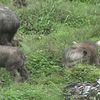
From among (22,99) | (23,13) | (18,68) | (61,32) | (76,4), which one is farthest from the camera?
(76,4)

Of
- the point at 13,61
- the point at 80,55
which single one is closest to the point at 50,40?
the point at 80,55

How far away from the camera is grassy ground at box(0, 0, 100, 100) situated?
10.0m

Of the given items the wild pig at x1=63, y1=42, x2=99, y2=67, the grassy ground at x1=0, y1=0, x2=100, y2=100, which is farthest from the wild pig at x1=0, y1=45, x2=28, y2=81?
the wild pig at x1=63, y1=42, x2=99, y2=67

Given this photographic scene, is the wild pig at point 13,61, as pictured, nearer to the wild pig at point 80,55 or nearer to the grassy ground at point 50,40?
the grassy ground at point 50,40

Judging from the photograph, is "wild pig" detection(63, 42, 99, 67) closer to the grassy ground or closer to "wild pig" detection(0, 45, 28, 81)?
the grassy ground

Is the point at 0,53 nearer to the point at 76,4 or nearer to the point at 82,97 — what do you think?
the point at 82,97

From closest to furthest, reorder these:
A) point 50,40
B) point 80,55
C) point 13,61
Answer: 1. point 13,61
2. point 80,55
3. point 50,40

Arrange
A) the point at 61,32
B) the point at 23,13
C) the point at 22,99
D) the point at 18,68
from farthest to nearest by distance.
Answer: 1. the point at 23,13
2. the point at 61,32
3. the point at 18,68
4. the point at 22,99

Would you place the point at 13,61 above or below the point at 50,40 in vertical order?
above

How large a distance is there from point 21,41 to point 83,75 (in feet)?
9.41

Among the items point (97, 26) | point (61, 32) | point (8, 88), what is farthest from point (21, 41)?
point (8, 88)

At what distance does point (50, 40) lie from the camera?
13609 millimetres

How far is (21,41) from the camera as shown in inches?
530

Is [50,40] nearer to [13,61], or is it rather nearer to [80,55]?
[80,55]
